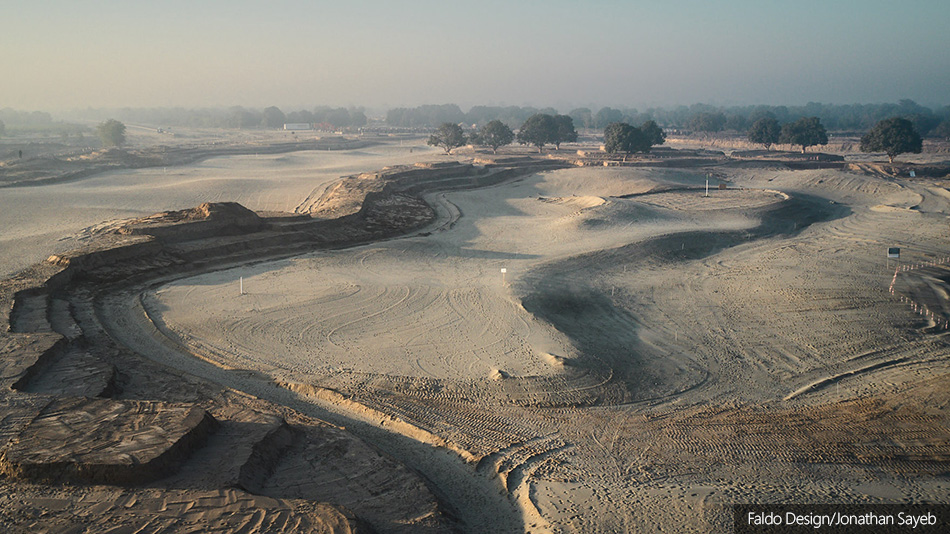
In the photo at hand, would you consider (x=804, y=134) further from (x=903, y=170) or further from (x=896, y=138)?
(x=903, y=170)

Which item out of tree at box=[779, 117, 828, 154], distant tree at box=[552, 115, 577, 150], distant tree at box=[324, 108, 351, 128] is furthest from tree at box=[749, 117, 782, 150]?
distant tree at box=[324, 108, 351, 128]

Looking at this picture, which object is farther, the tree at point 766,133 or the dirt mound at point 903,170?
the tree at point 766,133

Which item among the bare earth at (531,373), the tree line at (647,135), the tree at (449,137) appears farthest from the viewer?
the tree at (449,137)

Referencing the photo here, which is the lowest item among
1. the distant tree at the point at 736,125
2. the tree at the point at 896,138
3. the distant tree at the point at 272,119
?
the tree at the point at 896,138

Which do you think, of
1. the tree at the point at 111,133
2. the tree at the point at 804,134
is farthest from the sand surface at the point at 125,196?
the tree at the point at 804,134

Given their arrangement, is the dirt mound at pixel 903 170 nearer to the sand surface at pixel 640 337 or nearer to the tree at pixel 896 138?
the tree at pixel 896 138

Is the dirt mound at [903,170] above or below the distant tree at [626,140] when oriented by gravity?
below

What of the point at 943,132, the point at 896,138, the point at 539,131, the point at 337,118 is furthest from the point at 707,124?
the point at 337,118
